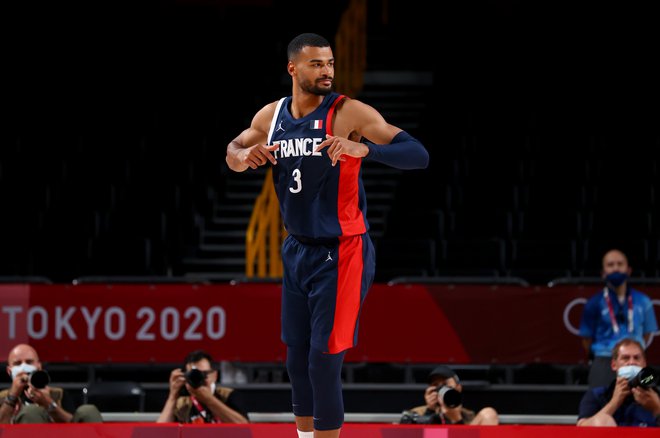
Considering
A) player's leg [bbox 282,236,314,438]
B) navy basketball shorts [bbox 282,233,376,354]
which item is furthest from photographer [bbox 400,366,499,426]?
navy basketball shorts [bbox 282,233,376,354]

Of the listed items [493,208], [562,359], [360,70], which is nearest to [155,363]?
[562,359]

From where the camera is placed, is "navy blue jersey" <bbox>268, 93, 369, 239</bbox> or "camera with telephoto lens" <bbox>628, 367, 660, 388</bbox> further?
"camera with telephoto lens" <bbox>628, 367, 660, 388</bbox>

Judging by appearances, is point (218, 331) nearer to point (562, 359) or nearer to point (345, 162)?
point (562, 359)

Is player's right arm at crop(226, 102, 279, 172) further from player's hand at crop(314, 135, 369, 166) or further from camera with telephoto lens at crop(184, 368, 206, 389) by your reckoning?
camera with telephoto lens at crop(184, 368, 206, 389)

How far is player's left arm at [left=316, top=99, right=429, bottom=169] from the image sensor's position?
5234mm

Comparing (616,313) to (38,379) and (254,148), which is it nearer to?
(38,379)

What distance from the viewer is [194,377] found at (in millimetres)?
8320

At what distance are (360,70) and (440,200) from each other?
3.88 m

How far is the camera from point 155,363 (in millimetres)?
10883

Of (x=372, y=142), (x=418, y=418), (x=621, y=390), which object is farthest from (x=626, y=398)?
(x=372, y=142)

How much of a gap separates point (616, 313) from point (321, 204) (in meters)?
5.44

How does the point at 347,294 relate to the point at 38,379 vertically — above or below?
above

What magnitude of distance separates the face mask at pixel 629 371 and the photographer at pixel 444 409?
84 cm

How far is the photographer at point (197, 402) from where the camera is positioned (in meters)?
8.38
